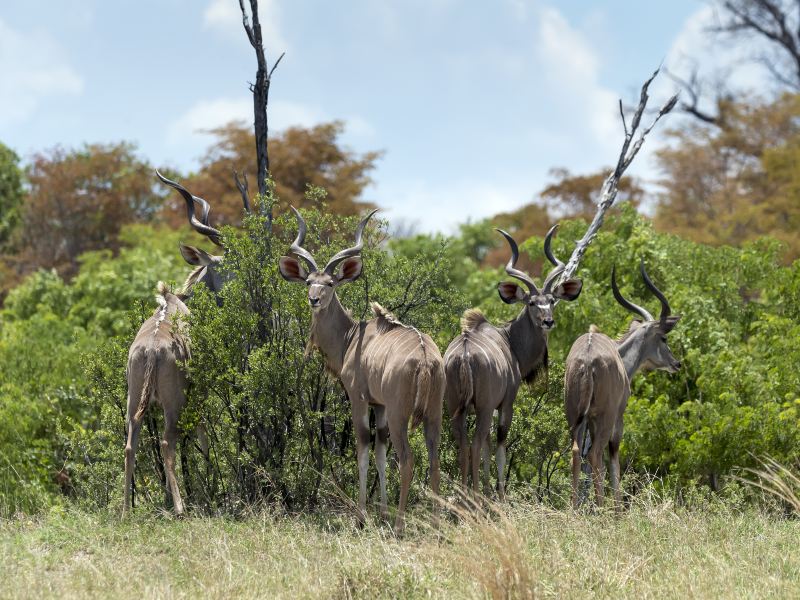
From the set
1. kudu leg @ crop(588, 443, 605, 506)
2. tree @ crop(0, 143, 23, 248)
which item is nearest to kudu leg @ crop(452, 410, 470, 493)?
kudu leg @ crop(588, 443, 605, 506)

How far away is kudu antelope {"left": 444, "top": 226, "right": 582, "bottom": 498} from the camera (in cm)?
795

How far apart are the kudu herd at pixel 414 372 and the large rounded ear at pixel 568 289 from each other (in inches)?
0.4

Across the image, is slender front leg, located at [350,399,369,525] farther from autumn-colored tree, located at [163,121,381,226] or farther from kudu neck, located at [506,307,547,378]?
autumn-colored tree, located at [163,121,381,226]

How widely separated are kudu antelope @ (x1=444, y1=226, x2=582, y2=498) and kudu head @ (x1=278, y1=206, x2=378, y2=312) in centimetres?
101

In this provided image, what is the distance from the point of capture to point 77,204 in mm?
32188

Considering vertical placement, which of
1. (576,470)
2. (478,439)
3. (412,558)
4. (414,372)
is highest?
(414,372)

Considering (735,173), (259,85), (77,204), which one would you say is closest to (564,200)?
(735,173)

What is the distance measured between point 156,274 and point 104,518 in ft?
41.5

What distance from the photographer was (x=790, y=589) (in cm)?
581

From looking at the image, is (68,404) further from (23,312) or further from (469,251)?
(469,251)

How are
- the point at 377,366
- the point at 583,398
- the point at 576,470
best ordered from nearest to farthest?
the point at 377,366, the point at 576,470, the point at 583,398

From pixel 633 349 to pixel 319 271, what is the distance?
3.15 metres

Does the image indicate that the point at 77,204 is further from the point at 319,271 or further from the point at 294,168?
the point at 319,271

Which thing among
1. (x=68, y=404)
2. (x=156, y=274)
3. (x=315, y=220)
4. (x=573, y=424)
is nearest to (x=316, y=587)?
(x=573, y=424)
